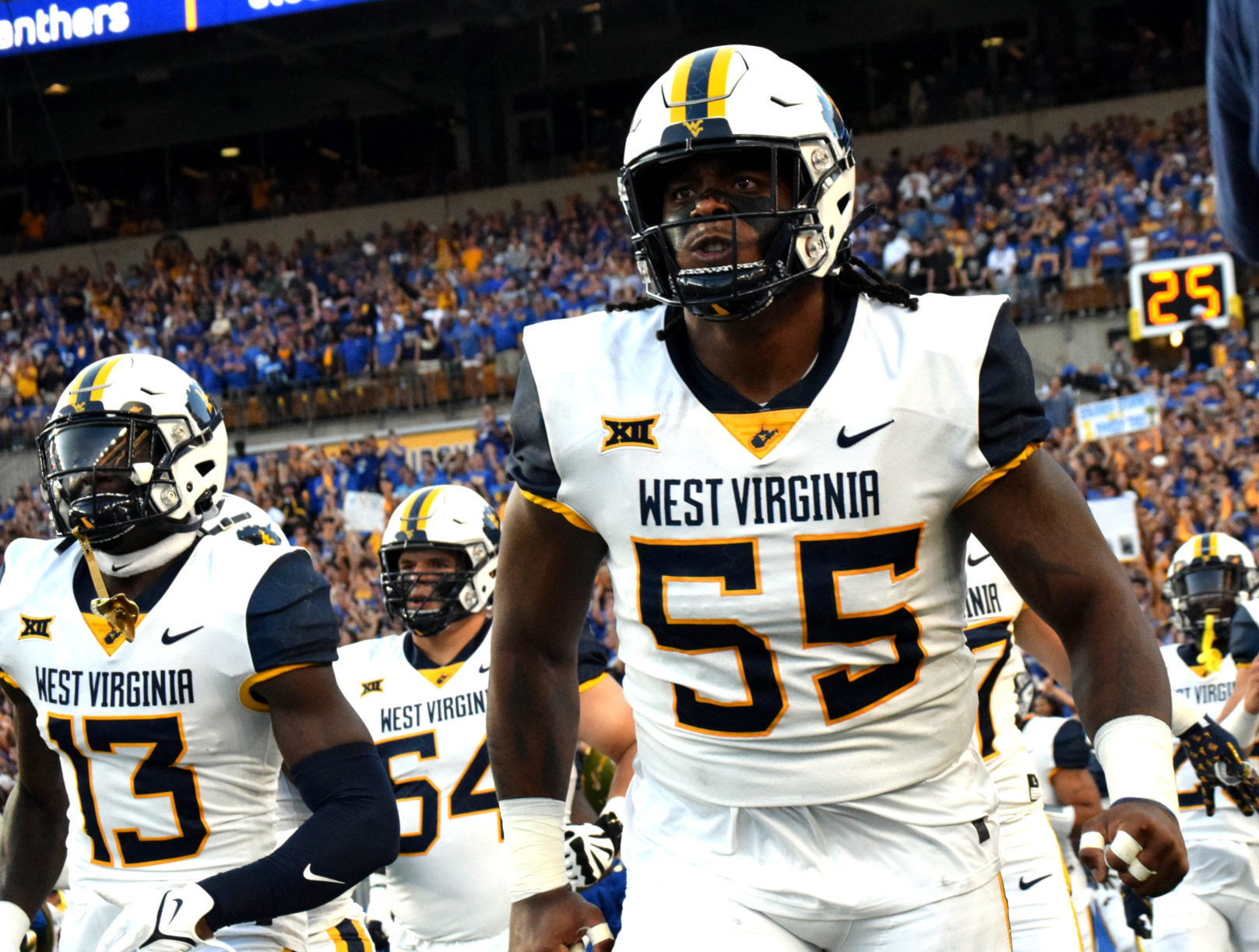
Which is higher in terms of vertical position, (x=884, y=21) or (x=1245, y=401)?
(x=884, y=21)

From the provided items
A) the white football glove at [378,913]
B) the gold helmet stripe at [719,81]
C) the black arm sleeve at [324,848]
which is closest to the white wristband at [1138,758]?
the gold helmet stripe at [719,81]

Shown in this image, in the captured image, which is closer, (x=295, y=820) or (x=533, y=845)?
(x=533, y=845)

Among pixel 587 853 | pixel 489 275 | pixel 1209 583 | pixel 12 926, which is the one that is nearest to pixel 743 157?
pixel 587 853

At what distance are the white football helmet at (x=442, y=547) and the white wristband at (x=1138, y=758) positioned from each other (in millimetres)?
2991

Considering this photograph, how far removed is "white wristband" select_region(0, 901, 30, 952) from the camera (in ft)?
11.8

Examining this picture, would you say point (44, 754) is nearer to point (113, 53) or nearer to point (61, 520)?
point (61, 520)

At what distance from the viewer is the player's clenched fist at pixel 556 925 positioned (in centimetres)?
270

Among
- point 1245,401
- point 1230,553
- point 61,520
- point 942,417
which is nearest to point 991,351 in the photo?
point 942,417

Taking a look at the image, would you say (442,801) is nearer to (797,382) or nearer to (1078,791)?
(797,382)

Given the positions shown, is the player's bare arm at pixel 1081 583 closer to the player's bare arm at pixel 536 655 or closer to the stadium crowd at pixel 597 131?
the player's bare arm at pixel 536 655

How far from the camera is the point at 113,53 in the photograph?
2392 centimetres

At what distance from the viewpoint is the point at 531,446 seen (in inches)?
108

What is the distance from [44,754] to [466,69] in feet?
74.2

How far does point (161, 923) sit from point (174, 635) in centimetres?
64
